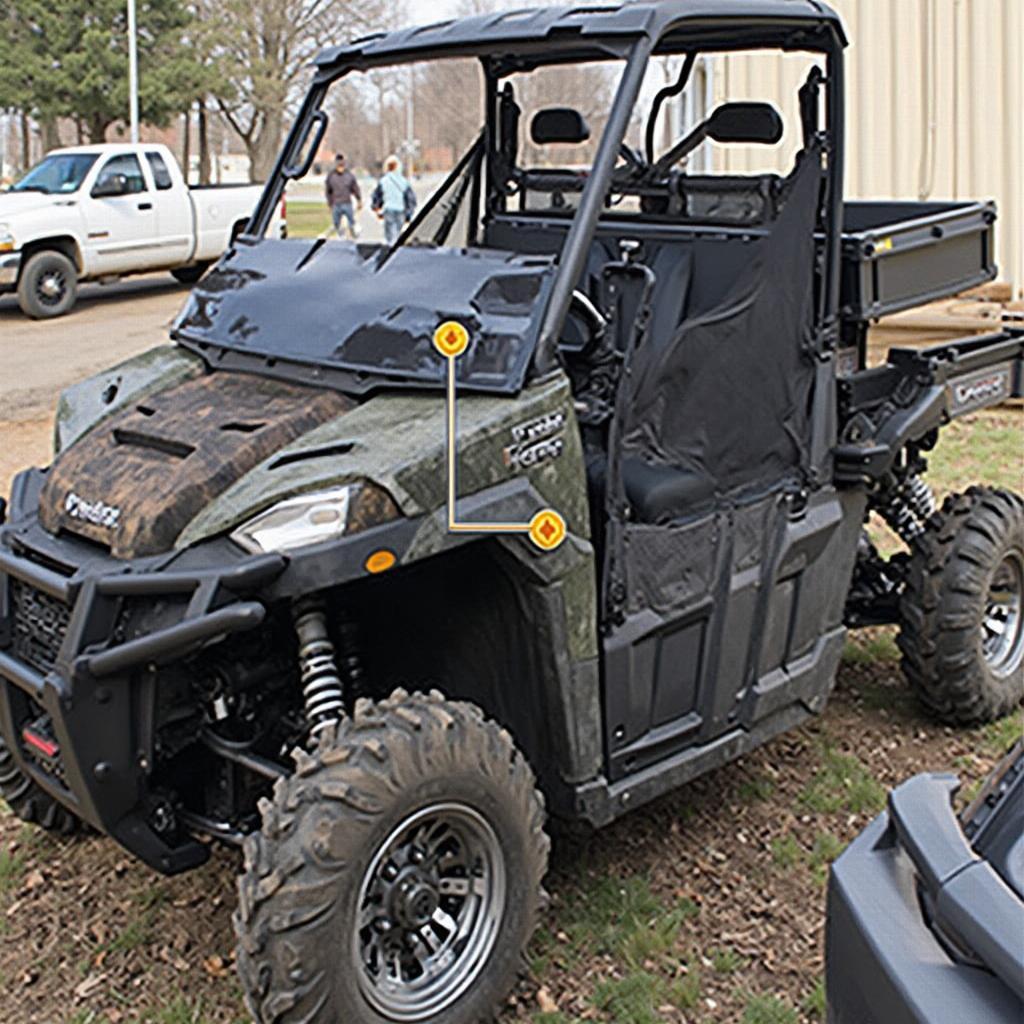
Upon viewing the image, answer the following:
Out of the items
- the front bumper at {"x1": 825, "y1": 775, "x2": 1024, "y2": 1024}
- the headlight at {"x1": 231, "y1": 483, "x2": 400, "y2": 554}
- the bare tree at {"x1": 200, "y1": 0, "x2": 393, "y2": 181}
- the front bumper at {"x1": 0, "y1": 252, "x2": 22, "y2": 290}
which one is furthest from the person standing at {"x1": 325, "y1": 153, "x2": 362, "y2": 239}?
the bare tree at {"x1": 200, "y1": 0, "x2": 393, "y2": 181}

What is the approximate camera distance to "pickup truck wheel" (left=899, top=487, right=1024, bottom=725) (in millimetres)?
5133

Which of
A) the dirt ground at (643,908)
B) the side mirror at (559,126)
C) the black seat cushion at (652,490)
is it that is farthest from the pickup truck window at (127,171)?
the black seat cushion at (652,490)

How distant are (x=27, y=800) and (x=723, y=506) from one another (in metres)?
2.22

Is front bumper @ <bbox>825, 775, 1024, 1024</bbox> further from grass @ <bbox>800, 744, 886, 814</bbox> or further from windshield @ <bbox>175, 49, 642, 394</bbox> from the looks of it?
grass @ <bbox>800, 744, 886, 814</bbox>

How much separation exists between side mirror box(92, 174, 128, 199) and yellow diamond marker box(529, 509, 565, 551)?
14.5 m

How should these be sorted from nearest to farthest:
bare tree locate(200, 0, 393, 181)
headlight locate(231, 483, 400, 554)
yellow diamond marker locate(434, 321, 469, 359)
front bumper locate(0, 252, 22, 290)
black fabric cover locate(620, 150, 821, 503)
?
headlight locate(231, 483, 400, 554), yellow diamond marker locate(434, 321, 469, 359), black fabric cover locate(620, 150, 821, 503), front bumper locate(0, 252, 22, 290), bare tree locate(200, 0, 393, 181)

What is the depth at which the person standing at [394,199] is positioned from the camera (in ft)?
15.6

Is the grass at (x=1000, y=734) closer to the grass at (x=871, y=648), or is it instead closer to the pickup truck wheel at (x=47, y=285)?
the grass at (x=871, y=648)

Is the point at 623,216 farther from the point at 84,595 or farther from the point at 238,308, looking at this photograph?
the point at 84,595

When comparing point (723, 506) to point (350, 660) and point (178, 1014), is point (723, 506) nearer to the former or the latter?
point (350, 660)

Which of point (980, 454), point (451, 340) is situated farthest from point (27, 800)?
point (980, 454)

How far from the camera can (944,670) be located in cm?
514

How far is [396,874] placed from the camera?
3.41 metres

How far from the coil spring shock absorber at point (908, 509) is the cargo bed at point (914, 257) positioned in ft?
2.28
